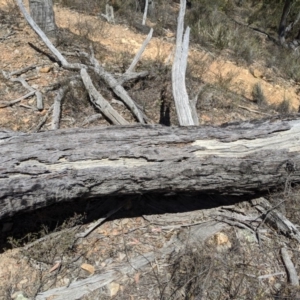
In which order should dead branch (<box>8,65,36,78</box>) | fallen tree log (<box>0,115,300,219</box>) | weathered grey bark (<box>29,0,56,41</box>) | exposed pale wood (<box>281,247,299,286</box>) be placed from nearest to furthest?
fallen tree log (<box>0,115,300,219</box>) < exposed pale wood (<box>281,247,299,286</box>) < dead branch (<box>8,65,36,78</box>) < weathered grey bark (<box>29,0,56,41</box>)

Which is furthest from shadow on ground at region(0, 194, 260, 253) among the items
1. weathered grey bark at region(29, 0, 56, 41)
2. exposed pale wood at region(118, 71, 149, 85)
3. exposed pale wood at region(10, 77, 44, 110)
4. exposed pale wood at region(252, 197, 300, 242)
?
weathered grey bark at region(29, 0, 56, 41)

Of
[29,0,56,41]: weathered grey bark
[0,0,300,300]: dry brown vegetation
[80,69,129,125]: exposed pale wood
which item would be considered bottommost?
[0,0,300,300]: dry brown vegetation

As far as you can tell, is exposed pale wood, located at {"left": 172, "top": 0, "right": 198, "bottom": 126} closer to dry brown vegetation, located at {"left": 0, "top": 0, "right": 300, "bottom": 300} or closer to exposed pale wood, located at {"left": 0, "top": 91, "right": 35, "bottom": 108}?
dry brown vegetation, located at {"left": 0, "top": 0, "right": 300, "bottom": 300}

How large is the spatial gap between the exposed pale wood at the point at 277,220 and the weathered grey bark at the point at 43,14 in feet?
13.8

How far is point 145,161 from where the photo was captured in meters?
2.71

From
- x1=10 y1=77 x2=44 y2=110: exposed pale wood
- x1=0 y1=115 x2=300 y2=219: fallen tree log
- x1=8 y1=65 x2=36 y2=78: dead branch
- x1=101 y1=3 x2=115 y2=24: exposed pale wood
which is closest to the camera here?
x1=0 y1=115 x2=300 y2=219: fallen tree log

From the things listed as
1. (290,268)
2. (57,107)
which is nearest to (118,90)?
(57,107)

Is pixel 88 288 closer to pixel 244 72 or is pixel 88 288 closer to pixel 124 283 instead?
pixel 124 283

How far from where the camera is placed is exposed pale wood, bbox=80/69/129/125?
159 inches

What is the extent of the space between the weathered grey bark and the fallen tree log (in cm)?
330

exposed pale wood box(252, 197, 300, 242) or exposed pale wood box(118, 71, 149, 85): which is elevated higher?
exposed pale wood box(118, 71, 149, 85)

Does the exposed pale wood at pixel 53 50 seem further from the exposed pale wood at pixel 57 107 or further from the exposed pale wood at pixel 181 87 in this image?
the exposed pale wood at pixel 181 87

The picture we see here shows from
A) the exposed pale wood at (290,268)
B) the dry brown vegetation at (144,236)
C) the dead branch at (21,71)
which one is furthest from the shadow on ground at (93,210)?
the dead branch at (21,71)

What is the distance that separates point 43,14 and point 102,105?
7.28 feet
